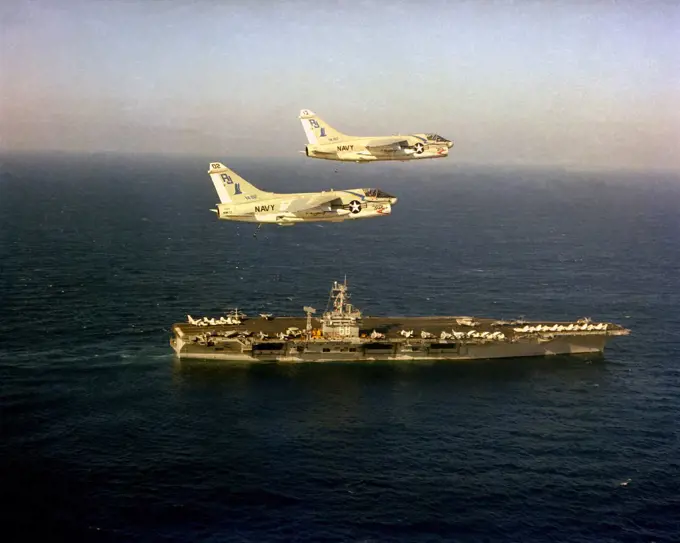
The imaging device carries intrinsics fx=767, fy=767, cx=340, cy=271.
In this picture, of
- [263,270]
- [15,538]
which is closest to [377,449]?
[15,538]

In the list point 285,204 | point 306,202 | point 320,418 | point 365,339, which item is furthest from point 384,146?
point 365,339

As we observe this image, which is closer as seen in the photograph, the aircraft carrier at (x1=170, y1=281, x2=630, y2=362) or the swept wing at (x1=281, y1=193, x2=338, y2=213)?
the swept wing at (x1=281, y1=193, x2=338, y2=213)

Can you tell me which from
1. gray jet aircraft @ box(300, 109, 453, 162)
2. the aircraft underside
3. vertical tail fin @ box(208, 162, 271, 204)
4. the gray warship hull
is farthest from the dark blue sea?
gray jet aircraft @ box(300, 109, 453, 162)

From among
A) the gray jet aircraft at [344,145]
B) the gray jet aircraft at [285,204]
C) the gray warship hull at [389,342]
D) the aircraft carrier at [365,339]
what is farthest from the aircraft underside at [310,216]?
the gray warship hull at [389,342]

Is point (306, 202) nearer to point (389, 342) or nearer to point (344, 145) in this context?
point (344, 145)

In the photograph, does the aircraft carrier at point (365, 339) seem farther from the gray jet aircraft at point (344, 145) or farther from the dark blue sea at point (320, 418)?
the gray jet aircraft at point (344, 145)

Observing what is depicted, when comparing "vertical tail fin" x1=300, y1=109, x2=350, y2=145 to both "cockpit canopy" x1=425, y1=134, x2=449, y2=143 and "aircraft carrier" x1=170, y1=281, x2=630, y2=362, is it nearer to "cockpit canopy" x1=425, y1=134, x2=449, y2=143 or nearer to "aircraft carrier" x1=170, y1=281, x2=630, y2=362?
"cockpit canopy" x1=425, y1=134, x2=449, y2=143
